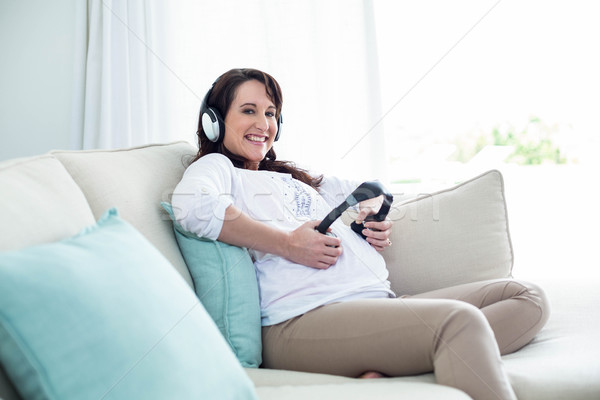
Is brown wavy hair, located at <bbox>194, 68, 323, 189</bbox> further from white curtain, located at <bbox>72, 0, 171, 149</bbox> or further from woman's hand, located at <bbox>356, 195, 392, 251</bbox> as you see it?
white curtain, located at <bbox>72, 0, 171, 149</bbox>

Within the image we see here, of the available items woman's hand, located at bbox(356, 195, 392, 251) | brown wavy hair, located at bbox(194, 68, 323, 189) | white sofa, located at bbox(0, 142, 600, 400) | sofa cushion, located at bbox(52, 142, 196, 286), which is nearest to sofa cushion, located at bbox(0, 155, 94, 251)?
white sofa, located at bbox(0, 142, 600, 400)

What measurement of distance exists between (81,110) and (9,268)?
183cm

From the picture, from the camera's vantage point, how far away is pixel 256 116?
1.65 meters

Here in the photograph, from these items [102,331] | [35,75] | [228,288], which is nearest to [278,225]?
[228,288]

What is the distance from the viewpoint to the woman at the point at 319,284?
106cm

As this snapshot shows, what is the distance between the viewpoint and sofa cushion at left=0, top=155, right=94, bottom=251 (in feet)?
2.74

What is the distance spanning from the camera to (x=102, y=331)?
708mm

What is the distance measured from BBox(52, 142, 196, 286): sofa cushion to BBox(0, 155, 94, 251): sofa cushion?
11 cm

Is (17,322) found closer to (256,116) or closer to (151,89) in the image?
(256,116)

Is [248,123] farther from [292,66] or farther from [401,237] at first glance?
[292,66]

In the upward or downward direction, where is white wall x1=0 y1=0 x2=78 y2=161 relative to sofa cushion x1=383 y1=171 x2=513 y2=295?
upward

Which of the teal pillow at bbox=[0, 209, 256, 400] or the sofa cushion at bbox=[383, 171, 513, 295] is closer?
the teal pillow at bbox=[0, 209, 256, 400]

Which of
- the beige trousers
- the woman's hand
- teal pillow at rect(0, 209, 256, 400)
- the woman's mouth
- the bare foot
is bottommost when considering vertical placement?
the bare foot

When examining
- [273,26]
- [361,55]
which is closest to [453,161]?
[361,55]
